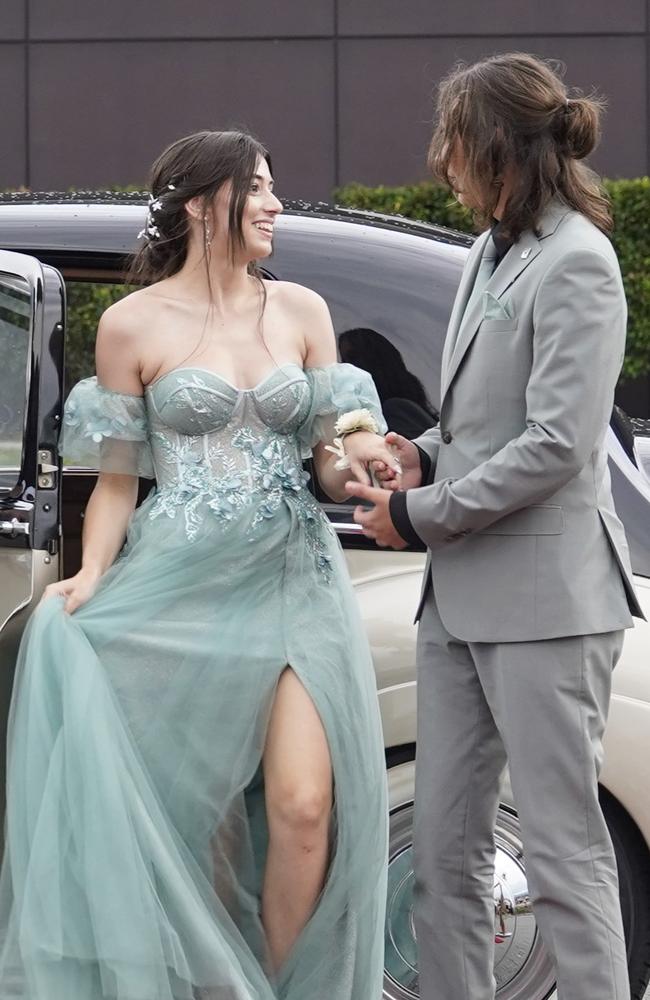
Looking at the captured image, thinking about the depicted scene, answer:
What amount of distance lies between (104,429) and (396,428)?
756mm

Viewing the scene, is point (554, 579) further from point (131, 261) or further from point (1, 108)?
point (1, 108)

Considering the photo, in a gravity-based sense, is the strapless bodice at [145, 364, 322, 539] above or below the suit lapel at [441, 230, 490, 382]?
below

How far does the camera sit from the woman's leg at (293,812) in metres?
3.12

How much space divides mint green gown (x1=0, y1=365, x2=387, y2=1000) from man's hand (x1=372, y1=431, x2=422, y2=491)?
0.20 m

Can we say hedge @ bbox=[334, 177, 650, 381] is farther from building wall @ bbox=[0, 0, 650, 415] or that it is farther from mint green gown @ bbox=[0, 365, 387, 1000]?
mint green gown @ bbox=[0, 365, 387, 1000]

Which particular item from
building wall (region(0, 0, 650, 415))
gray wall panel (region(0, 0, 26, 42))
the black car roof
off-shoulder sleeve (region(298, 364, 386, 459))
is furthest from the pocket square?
gray wall panel (region(0, 0, 26, 42))

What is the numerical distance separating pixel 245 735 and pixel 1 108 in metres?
11.6

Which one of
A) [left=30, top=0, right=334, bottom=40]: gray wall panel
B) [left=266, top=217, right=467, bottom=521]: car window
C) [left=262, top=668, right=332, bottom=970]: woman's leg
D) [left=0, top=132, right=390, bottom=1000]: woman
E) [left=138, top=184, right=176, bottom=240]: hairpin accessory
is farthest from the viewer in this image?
[left=30, top=0, right=334, bottom=40]: gray wall panel

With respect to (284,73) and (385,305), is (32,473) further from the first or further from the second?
(284,73)

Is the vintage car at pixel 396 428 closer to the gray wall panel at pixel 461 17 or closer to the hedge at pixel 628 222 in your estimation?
the hedge at pixel 628 222

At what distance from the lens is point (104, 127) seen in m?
13.6

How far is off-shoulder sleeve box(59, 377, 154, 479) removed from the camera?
332cm

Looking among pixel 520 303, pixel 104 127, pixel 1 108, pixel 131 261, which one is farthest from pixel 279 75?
pixel 520 303

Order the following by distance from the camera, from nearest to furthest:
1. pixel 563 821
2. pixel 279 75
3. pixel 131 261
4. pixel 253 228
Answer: pixel 563 821 < pixel 253 228 < pixel 131 261 < pixel 279 75
